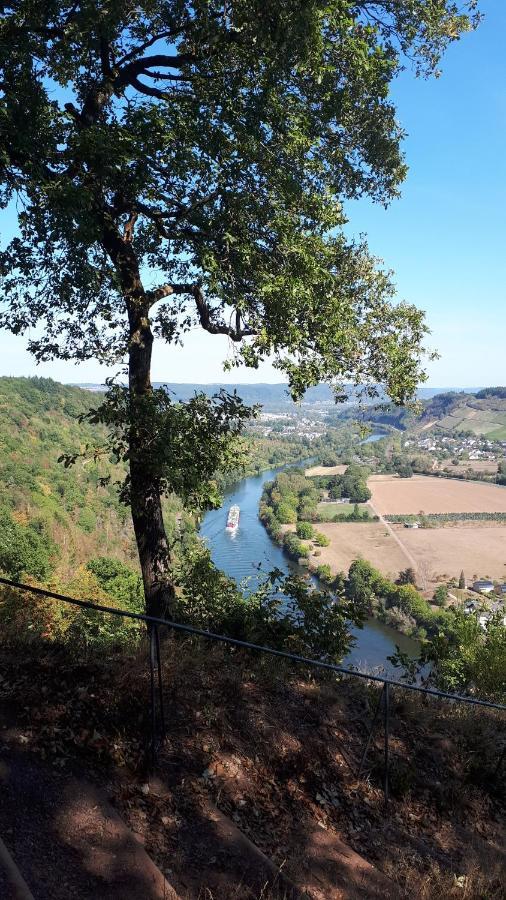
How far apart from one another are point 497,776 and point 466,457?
111 meters

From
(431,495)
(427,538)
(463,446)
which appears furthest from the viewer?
(463,446)

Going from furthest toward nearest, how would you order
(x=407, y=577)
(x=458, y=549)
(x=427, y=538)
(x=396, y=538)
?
(x=427, y=538), (x=396, y=538), (x=458, y=549), (x=407, y=577)

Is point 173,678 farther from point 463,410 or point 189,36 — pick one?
point 463,410

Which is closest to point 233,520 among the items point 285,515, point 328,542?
point 285,515

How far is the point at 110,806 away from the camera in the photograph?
2.82 m

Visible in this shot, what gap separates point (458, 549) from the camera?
5403cm

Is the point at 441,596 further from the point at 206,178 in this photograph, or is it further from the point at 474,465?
the point at 474,465

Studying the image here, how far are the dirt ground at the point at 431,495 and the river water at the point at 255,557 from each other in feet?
64.2

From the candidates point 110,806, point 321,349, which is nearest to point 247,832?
point 110,806

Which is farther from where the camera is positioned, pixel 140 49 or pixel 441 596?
pixel 441 596

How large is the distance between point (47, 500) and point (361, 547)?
99.1ft

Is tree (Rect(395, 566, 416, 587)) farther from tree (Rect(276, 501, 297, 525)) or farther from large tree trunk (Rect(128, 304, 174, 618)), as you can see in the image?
large tree trunk (Rect(128, 304, 174, 618))

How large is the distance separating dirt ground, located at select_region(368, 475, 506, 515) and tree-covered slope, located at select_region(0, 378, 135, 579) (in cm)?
3565

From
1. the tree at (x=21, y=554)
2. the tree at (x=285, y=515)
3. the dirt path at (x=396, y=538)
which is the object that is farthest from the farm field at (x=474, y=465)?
the tree at (x=21, y=554)
